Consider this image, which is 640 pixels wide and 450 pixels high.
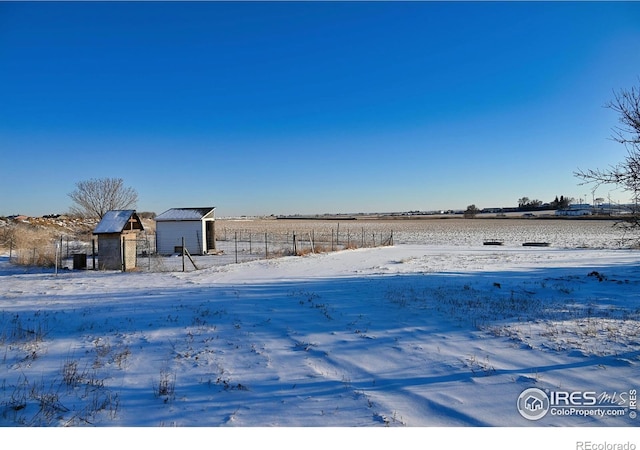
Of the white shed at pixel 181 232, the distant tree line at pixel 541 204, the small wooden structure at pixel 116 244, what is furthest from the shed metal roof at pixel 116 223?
the distant tree line at pixel 541 204

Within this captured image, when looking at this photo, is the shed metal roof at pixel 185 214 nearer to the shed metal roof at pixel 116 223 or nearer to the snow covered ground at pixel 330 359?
the shed metal roof at pixel 116 223

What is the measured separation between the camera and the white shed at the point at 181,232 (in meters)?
27.0

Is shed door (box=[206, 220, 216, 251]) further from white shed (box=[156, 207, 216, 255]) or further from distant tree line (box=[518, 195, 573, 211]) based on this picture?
distant tree line (box=[518, 195, 573, 211])

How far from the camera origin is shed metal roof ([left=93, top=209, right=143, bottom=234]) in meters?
18.0

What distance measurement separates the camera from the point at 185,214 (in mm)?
27516

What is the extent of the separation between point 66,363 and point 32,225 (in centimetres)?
4405

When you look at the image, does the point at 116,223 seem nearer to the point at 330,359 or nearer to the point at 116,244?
the point at 116,244

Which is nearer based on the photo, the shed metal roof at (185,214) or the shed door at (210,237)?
the shed metal roof at (185,214)

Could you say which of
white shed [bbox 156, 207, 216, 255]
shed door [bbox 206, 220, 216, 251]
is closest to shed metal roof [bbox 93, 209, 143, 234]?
white shed [bbox 156, 207, 216, 255]

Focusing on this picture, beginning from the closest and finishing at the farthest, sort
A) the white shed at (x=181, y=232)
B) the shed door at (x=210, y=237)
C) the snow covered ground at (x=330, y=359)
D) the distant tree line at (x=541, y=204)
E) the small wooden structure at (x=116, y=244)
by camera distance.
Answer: the snow covered ground at (x=330, y=359) → the small wooden structure at (x=116, y=244) → the white shed at (x=181, y=232) → the shed door at (x=210, y=237) → the distant tree line at (x=541, y=204)

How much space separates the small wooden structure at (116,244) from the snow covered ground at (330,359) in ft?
21.5

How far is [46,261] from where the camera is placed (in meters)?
19.5
